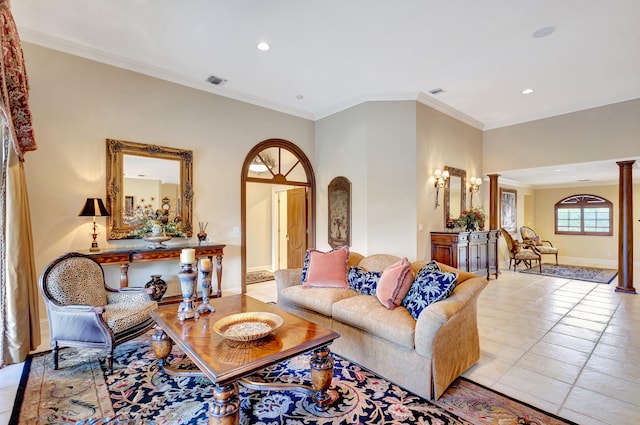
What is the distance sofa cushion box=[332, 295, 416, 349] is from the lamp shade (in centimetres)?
297

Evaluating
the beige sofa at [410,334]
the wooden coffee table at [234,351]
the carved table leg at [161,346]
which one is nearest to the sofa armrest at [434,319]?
the beige sofa at [410,334]


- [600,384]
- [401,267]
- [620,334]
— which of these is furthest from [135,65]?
[620,334]

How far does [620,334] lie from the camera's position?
3479 mm

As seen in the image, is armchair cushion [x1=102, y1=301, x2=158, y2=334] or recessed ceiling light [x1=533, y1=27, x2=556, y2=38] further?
recessed ceiling light [x1=533, y1=27, x2=556, y2=38]

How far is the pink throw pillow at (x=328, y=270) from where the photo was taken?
137 inches

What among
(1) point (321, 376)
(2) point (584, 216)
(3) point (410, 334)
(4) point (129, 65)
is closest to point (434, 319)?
(3) point (410, 334)

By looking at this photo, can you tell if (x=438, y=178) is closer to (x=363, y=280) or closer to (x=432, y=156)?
(x=432, y=156)

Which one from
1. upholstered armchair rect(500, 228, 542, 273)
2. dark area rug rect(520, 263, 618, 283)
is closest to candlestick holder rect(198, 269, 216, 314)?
upholstered armchair rect(500, 228, 542, 273)

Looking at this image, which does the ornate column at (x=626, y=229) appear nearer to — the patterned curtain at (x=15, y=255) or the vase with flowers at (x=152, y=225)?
the vase with flowers at (x=152, y=225)

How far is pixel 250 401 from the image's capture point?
2186 millimetres

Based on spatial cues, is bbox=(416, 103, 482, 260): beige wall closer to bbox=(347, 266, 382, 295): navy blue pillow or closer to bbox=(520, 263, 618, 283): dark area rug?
bbox=(347, 266, 382, 295): navy blue pillow

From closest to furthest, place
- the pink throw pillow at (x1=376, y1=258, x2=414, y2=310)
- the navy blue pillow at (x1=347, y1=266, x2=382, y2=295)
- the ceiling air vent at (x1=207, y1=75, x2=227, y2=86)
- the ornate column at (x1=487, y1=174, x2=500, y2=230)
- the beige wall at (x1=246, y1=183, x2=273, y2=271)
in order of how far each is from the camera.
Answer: the pink throw pillow at (x1=376, y1=258, x2=414, y2=310), the navy blue pillow at (x1=347, y1=266, x2=382, y2=295), the ceiling air vent at (x1=207, y1=75, x2=227, y2=86), the ornate column at (x1=487, y1=174, x2=500, y2=230), the beige wall at (x1=246, y1=183, x2=273, y2=271)

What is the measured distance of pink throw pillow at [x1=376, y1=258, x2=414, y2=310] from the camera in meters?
2.75

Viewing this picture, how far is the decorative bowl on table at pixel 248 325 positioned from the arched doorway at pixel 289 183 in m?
2.86
